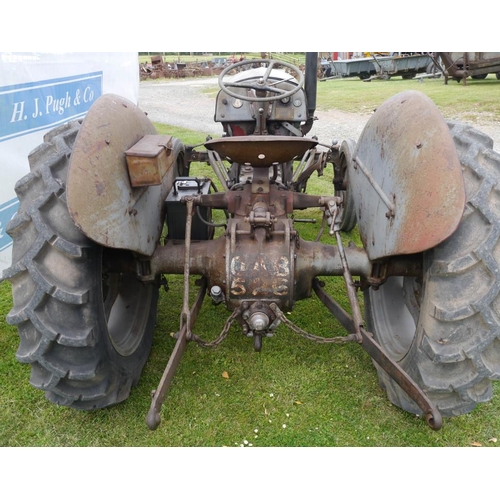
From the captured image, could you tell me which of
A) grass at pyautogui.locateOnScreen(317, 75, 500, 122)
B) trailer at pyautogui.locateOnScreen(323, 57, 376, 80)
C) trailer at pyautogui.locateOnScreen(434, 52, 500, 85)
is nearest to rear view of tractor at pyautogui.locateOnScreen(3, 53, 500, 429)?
grass at pyautogui.locateOnScreen(317, 75, 500, 122)

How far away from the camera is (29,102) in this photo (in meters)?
4.07

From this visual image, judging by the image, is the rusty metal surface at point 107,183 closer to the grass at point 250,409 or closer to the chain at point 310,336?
the chain at point 310,336

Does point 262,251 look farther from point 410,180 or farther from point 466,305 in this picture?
point 466,305

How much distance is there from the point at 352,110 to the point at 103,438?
37.4ft

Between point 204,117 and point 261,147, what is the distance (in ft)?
35.4

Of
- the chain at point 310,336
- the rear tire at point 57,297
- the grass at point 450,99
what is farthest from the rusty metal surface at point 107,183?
the grass at point 450,99

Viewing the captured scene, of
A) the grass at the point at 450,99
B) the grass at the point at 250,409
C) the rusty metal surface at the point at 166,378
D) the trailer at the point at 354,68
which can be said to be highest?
the trailer at the point at 354,68

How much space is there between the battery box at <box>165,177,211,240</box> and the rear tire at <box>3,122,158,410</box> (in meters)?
0.76

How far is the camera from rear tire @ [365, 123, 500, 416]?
197 centimetres

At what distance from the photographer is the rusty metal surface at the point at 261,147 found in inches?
88.7

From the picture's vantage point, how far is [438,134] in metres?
1.97

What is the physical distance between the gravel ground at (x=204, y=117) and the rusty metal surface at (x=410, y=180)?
19.2 ft

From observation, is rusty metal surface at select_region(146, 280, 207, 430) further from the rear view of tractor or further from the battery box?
the battery box

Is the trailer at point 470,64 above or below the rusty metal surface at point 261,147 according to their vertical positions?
above
